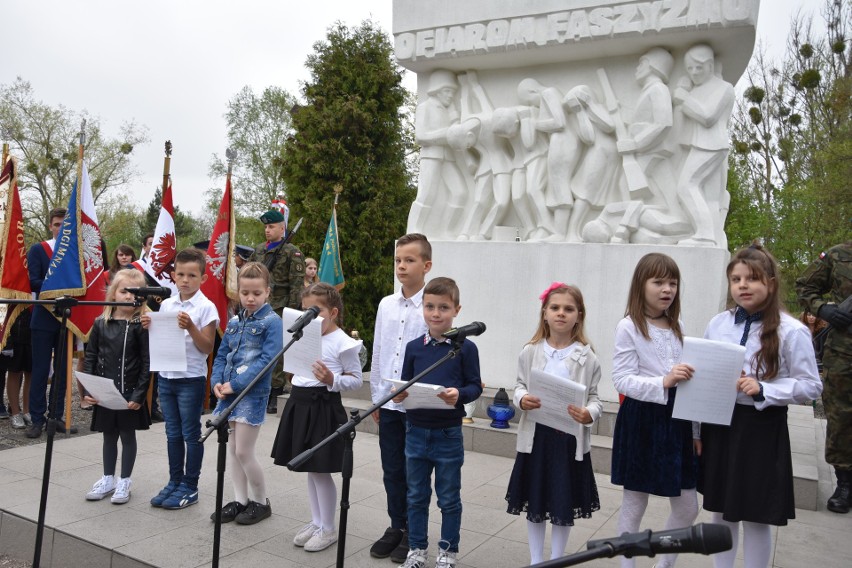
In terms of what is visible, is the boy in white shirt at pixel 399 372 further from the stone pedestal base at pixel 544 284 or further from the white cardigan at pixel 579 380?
the stone pedestal base at pixel 544 284

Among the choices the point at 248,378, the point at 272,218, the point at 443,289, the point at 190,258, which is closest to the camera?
the point at 443,289

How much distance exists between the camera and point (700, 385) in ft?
8.62

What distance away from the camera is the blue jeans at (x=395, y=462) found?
133 inches

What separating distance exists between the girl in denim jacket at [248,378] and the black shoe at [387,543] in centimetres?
84

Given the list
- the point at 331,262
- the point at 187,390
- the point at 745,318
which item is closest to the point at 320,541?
the point at 187,390

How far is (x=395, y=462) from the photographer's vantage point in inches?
133

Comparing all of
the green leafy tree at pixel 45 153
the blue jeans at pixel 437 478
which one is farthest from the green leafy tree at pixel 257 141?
the blue jeans at pixel 437 478

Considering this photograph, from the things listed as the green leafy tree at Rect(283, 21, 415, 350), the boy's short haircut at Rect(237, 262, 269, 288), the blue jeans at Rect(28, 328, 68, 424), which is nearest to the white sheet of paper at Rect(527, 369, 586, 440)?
the boy's short haircut at Rect(237, 262, 269, 288)

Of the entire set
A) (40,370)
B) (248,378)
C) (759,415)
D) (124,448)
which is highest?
(759,415)

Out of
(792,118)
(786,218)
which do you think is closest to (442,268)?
(786,218)

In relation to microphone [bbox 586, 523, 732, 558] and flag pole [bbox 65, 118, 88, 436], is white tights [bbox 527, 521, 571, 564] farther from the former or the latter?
flag pole [bbox 65, 118, 88, 436]

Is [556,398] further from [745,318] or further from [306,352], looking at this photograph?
[306,352]

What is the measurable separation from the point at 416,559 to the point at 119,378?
2254mm

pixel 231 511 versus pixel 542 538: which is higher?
pixel 542 538
